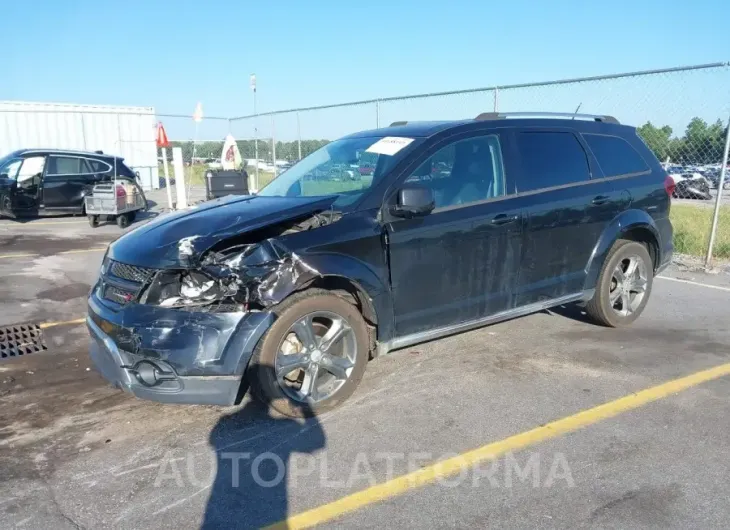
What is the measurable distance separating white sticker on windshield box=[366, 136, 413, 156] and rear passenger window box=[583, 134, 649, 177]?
1847 mm

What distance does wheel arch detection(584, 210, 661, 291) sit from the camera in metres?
5.21

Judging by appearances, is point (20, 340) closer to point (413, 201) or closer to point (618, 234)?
point (413, 201)

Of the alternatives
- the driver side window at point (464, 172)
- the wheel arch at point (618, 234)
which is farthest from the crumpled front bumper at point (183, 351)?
the wheel arch at point (618, 234)

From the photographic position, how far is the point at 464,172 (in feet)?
14.8

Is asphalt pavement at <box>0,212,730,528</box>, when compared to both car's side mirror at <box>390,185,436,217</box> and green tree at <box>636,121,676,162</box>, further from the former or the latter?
green tree at <box>636,121,676,162</box>

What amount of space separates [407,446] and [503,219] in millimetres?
1925

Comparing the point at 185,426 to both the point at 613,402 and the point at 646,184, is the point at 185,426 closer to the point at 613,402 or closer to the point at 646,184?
the point at 613,402

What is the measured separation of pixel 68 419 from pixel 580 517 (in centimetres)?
309

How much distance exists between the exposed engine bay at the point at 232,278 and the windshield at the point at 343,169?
2.10ft

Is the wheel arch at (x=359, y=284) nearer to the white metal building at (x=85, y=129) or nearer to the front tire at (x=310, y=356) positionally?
the front tire at (x=310, y=356)

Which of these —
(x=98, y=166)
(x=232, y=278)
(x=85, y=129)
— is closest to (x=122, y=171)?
(x=98, y=166)

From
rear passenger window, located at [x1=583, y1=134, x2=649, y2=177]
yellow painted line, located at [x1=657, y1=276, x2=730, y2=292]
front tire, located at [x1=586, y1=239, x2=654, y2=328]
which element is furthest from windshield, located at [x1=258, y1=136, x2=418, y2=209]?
yellow painted line, located at [x1=657, y1=276, x2=730, y2=292]

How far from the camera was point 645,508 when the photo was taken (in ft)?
9.37

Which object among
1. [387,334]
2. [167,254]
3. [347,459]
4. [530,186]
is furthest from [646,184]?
[167,254]
